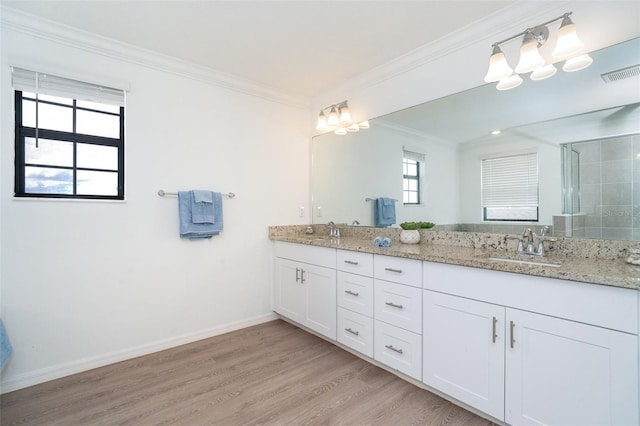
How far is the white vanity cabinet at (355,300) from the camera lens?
2.20 metres

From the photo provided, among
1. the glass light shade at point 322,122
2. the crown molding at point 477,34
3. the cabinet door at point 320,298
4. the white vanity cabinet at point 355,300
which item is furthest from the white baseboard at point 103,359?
the crown molding at point 477,34

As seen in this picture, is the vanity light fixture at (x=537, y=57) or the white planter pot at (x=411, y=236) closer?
the vanity light fixture at (x=537, y=57)

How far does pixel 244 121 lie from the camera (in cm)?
299

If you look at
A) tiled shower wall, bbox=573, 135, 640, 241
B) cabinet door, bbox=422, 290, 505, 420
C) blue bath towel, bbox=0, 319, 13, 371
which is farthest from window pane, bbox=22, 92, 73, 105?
tiled shower wall, bbox=573, 135, 640, 241

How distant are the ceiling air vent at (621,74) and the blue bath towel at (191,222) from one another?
2.74m

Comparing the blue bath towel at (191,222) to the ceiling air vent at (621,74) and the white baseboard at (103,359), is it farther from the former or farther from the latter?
the ceiling air vent at (621,74)

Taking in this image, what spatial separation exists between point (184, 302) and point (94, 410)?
95 cm

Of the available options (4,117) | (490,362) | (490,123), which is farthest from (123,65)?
(490,362)

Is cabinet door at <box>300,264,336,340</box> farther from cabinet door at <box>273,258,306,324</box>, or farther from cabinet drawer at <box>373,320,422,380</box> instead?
cabinet drawer at <box>373,320,422,380</box>

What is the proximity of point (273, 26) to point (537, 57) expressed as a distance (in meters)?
1.65

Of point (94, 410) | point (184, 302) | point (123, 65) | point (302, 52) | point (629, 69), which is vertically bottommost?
point (94, 410)

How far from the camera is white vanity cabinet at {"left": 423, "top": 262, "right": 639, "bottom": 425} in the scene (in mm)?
1221

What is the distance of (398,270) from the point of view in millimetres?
1991

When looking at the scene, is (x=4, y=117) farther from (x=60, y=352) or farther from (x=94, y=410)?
(x=94, y=410)
